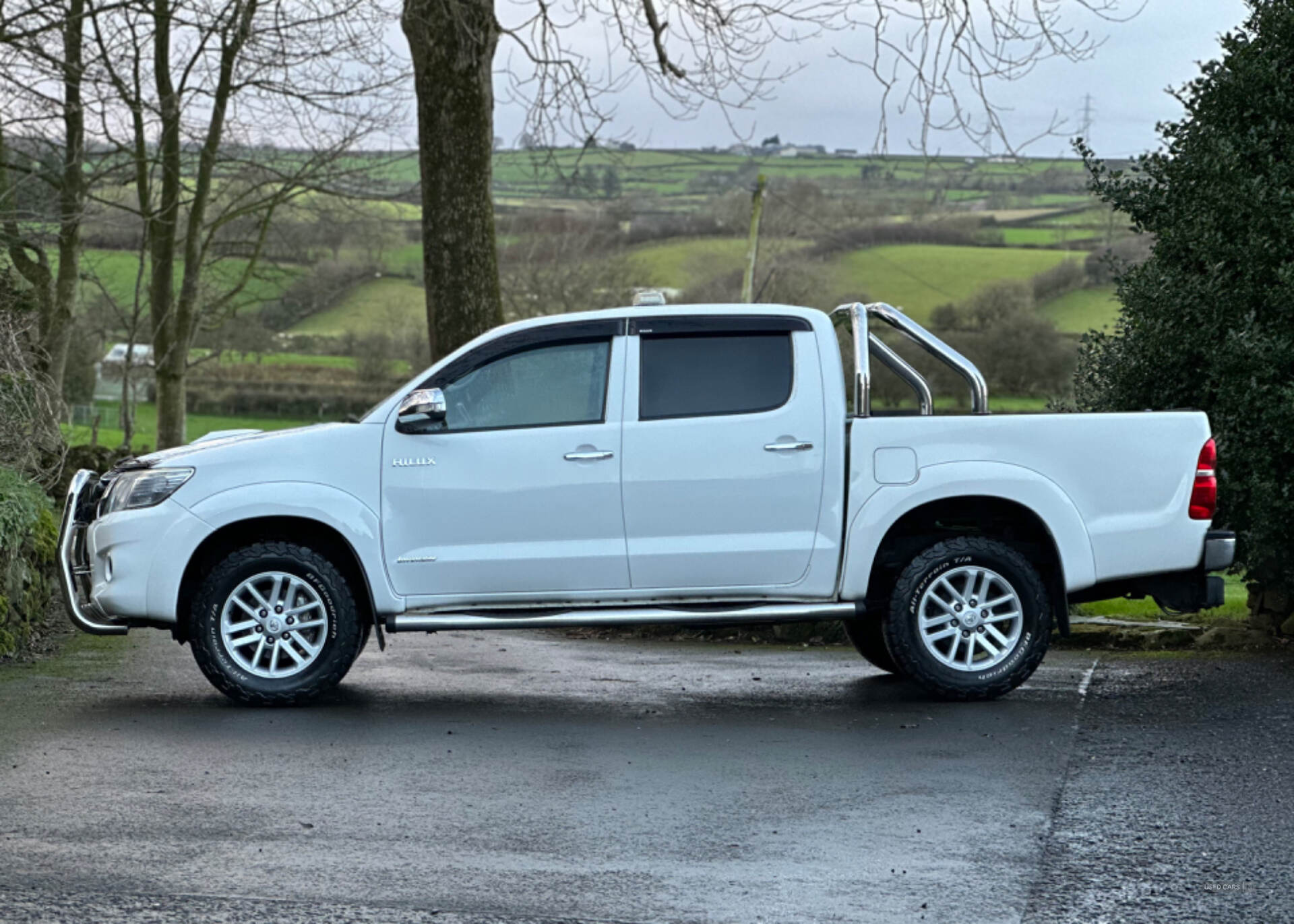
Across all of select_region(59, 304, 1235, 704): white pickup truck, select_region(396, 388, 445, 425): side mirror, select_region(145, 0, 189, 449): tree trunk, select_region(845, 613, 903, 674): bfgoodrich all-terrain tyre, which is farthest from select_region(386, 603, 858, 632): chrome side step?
select_region(145, 0, 189, 449): tree trunk

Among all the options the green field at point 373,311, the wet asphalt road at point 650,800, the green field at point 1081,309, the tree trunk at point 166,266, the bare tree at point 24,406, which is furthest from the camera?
the green field at point 373,311

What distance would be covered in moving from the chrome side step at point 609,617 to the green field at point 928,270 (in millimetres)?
52755

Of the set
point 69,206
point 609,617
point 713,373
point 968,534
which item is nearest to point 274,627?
point 609,617

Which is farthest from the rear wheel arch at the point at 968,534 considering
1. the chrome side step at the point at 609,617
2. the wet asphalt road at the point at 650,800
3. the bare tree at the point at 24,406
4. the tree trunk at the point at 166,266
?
the tree trunk at the point at 166,266

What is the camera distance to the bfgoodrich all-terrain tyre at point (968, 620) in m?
8.21

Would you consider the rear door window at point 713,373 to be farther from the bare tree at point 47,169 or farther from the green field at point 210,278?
the green field at point 210,278

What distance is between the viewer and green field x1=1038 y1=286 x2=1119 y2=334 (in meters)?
57.1

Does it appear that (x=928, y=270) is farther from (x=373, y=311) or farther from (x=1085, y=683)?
(x=1085, y=683)

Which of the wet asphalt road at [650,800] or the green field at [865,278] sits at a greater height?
the green field at [865,278]

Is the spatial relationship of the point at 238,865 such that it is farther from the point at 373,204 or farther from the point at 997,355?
the point at 997,355

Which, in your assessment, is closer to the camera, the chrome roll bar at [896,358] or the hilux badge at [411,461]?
the hilux badge at [411,461]

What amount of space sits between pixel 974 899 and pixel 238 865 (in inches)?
91.0

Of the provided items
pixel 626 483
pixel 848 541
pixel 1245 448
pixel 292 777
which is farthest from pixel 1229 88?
pixel 292 777

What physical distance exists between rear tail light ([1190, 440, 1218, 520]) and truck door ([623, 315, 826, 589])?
1.94 m
